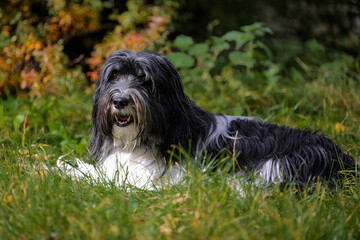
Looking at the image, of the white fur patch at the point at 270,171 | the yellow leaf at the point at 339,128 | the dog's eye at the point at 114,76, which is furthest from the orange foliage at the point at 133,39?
the white fur patch at the point at 270,171

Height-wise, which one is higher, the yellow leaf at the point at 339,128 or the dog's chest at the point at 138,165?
the dog's chest at the point at 138,165

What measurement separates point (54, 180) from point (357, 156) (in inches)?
107

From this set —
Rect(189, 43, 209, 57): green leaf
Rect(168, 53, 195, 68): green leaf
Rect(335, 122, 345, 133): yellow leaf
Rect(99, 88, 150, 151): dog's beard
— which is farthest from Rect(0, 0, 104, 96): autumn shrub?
Rect(335, 122, 345, 133): yellow leaf

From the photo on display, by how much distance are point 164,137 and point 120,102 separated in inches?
17.5

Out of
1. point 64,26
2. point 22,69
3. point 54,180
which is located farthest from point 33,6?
point 54,180

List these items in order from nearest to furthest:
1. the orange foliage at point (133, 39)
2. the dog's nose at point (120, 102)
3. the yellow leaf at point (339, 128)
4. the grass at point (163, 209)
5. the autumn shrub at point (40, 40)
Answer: the grass at point (163, 209)
the dog's nose at point (120, 102)
the yellow leaf at point (339, 128)
the autumn shrub at point (40, 40)
the orange foliage at point (133, 39)

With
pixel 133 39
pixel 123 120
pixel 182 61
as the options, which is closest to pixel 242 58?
pixel 182 61

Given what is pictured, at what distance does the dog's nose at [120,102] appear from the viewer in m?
3.08

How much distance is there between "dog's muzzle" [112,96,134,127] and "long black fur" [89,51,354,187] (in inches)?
2.0

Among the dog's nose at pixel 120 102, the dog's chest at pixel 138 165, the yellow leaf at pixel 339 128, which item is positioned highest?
the dog's nose at pixel 120 102

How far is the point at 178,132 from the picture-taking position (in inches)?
131

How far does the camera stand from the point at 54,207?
2.40 metres

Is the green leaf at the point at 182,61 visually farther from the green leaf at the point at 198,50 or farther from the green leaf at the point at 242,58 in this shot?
the green leaf at the point at 242,58

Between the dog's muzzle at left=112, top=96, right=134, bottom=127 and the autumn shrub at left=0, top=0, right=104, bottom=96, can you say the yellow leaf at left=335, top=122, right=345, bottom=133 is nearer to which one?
the dog's muzzle at left=112, top=96, right=134, bottom=127
